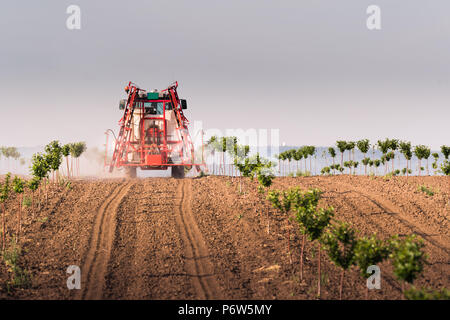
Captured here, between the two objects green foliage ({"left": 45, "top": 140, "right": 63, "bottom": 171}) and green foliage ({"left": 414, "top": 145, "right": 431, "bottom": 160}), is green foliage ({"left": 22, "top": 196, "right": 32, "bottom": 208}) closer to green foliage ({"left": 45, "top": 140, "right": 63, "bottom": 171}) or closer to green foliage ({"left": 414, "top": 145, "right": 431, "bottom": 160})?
green foliage ({"left": 45, "top": 140, "right": 63, "bottom": 171})

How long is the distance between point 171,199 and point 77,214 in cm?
565

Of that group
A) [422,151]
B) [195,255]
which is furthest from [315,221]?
[422,151]

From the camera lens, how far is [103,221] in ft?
60.6

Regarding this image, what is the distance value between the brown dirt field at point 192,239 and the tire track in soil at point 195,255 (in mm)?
45

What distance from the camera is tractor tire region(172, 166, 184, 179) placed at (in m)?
28.1

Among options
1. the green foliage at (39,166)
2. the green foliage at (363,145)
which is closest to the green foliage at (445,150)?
the green foliage at (363,145)

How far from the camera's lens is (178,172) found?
2822cm

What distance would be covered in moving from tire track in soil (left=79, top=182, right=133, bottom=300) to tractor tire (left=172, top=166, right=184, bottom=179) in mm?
5958

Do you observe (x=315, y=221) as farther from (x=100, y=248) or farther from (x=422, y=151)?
(x=422, y=151)

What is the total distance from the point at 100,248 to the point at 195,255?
14.7ft

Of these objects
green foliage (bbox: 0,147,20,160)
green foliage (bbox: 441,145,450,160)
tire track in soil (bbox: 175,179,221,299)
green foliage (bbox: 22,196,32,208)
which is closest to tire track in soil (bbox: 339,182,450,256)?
tire track in soil (bbox: 175,179,221,299)

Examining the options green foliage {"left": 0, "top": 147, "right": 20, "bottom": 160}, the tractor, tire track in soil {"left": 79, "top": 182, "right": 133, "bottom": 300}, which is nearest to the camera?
tire track in soil {"left": 79, "top": 182, "right": 133, "bottom": 300}
